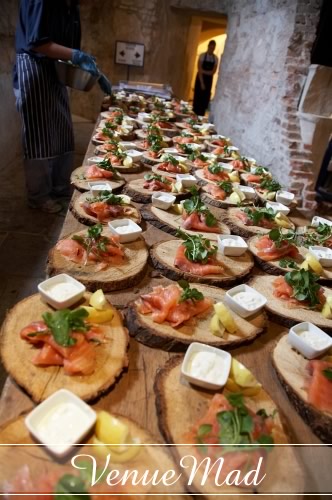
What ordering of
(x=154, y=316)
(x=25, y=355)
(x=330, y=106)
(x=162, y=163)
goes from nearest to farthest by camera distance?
(x=25, y=355), (x=154, y=316), (x=162, y=163), (x=330, y=106)

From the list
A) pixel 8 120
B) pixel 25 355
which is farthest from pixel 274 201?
pixel 8 120

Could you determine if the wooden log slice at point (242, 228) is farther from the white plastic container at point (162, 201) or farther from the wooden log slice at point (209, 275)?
the white plastic container at point (162, 201)

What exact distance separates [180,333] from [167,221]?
1111 mm

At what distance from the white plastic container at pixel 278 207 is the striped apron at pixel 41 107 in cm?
274

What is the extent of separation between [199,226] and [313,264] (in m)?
0.77

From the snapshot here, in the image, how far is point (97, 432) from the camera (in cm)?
102

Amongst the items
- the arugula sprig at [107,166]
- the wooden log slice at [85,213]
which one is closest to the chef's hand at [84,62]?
the arugula sprig at [107,166]

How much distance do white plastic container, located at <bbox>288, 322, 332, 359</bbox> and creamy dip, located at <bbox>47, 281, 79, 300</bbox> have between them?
942 millimetres

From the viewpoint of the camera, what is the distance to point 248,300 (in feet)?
5.25

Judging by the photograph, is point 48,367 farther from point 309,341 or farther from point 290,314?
point 290,314

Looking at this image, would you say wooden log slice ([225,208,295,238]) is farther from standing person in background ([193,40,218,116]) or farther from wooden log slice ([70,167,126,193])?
standing person in background ([193,40,218,116])

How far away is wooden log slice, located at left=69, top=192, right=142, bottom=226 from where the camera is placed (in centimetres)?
222

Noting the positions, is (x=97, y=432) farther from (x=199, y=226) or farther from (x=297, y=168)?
(x=297, y=168)

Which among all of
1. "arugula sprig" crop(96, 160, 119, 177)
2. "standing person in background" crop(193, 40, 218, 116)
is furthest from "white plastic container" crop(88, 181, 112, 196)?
"standing person in background" crop(193, 40, 218, 116)
